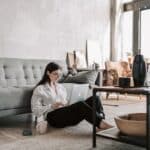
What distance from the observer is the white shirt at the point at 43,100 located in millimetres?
2561

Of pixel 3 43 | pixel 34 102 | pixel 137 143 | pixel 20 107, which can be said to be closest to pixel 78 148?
pixel 137 143

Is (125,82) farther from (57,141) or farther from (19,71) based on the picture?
(19,71)

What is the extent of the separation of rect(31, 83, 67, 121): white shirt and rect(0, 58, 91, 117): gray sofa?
21 centimetres

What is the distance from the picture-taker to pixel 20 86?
3053mm

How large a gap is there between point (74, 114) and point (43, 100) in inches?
14.2


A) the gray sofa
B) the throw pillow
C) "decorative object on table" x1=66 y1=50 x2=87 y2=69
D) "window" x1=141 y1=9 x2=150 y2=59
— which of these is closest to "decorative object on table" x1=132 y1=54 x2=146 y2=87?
the gray sofa

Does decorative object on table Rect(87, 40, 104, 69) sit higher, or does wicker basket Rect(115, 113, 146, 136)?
decorative object on table Rect(87, 40, 104, 69)

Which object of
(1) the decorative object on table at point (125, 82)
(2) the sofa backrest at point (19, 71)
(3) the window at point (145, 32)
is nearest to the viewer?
(1) the decorative object on table at point (125, 82)

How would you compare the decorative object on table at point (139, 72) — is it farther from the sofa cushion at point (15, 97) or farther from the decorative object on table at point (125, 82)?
the sofa cushion at point (15, 97)

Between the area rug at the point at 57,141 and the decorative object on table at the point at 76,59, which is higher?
the decorative object on table at the point at 76,59

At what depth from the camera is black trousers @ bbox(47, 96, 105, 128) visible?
7.87 feet

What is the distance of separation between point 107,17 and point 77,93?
3603 mm

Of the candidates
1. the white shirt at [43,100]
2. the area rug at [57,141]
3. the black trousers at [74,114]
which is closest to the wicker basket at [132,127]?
the area rug at [57,141]

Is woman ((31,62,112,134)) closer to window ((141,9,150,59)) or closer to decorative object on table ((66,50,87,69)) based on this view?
decorative object on table ((66,50,87,69))
